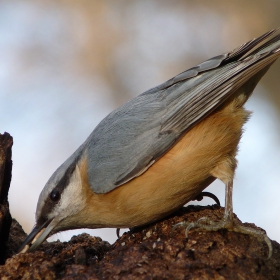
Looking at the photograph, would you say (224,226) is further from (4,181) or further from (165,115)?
(4,181)

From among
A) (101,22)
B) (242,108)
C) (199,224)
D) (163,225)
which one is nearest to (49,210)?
(163,225)

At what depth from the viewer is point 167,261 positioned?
2723 millimetres

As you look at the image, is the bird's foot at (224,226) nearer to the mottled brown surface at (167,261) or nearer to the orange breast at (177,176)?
the mottled brown surface at (167,261)

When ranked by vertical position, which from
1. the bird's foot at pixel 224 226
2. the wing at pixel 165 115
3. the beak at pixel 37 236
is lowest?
the beak at pixel 37 236

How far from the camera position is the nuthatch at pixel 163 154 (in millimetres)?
3396

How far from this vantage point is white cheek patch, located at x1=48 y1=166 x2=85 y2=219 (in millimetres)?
3639

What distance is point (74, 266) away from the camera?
2.74 meters

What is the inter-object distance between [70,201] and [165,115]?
3.14ft

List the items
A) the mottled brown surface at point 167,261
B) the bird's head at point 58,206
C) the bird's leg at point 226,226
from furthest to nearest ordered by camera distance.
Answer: the bird's head at point 58,206
the bird's leg at point 226,226
the mottled brown surface at point 167,261

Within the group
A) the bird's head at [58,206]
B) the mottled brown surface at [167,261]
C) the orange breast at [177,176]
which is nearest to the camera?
the mottled brown surface at [167,261]

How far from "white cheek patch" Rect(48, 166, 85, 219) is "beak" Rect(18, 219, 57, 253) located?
7 cm

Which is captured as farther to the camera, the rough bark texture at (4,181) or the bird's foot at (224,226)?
the rough bark texture at (4,181)

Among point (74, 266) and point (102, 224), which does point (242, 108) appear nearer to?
point (102, 224)

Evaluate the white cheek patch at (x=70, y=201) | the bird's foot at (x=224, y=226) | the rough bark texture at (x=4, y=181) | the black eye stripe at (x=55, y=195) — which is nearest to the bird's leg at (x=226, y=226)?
the bird's foot at (x=224, y=226)
